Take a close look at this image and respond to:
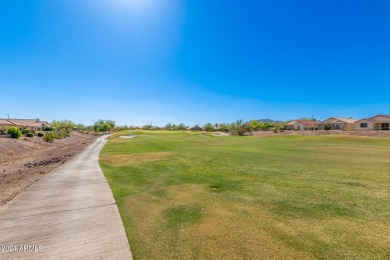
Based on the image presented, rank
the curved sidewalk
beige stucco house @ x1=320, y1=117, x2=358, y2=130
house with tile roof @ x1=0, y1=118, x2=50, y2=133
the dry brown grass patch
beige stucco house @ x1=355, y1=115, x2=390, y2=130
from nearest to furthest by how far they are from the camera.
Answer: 1. the curved sidewalk
2. the dry brown grass patch
3. beige stucco house @ x1=355, y1=115, x2=390, y2=130
4. house with tile roof @ x1=0, y1=118, x2=50, y2=133
5. beige stucco house @ x1=320, y1=117, x2=358, y2=130

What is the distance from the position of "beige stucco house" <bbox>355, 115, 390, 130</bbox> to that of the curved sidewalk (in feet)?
287

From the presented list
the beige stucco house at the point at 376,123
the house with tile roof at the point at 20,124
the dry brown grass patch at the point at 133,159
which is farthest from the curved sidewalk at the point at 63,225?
the beige stucco house at the point at 376,123

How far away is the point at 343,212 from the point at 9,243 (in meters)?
9.31

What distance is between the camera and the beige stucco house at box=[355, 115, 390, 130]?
240 feet

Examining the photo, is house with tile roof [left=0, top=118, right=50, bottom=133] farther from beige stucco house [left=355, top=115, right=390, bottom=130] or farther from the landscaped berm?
beige stucco house [left=355, top=115, right=390, bottom=130]

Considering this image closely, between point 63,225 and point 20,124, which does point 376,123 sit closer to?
point 63,225

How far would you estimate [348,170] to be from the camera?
1308 centimetres

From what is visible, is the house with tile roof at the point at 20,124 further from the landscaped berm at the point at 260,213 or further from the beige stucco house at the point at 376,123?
the beige stucco house at the point at 376,123

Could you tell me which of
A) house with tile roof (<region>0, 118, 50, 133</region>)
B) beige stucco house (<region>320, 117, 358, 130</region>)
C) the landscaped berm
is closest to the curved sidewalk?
the landscaped berm

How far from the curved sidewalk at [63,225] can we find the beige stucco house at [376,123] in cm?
8741

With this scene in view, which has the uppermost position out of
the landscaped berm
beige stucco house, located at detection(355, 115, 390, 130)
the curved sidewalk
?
beige stucco house, located at detection(355, 115, 390, 130)

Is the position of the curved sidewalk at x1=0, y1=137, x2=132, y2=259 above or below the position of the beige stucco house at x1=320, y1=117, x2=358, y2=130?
below

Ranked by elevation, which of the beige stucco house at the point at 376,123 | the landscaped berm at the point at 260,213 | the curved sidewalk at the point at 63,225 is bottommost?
the curved sidewalk at the point at 63,225

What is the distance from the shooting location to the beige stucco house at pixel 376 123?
240 ft
